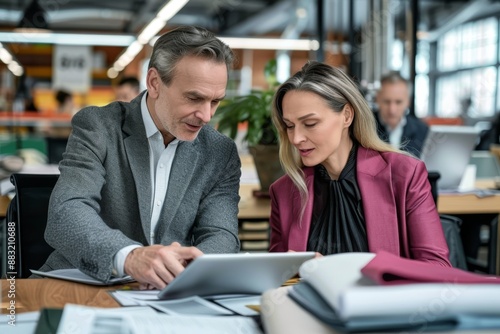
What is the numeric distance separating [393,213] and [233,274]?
0.88 meters

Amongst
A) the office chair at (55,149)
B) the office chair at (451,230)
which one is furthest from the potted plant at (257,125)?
the office chair at (55,149)

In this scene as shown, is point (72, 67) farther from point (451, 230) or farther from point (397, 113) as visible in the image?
point (451, 230)

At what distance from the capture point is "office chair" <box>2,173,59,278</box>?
6.82ft

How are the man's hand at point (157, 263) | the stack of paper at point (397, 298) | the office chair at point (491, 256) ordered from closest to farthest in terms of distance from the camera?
1. the stack of paper at point (397, 298)
2. the man's hand at point (157, 263)
3. the office chair at point (491, 256)

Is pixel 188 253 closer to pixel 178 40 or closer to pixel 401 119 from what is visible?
pixel 178 40

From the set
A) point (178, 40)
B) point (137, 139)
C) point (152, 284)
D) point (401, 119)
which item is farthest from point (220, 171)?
point (401, 119)

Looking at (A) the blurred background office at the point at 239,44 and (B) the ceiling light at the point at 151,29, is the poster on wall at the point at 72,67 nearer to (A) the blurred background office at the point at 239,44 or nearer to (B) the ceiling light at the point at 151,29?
(A) the blurred background office at the point at 239,44

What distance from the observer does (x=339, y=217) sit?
2.12 metres

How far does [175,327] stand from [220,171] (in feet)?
3.37

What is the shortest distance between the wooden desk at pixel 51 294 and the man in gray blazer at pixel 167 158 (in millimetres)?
325

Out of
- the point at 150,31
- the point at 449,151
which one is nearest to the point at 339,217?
the point at 449,151

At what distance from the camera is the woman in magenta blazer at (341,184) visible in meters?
2.02

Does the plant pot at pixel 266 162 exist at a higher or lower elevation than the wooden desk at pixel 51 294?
higher

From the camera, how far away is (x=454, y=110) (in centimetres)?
1772
